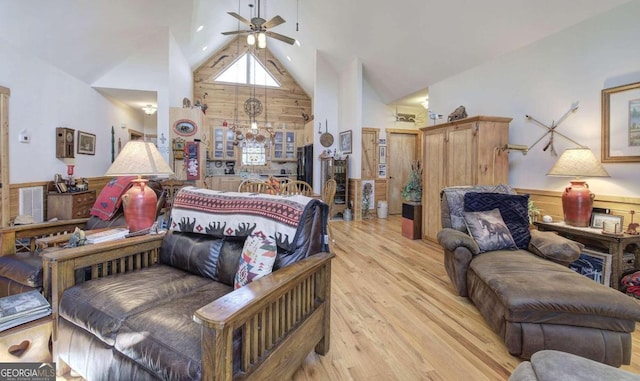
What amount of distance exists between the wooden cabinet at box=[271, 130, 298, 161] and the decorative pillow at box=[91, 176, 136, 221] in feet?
18.4

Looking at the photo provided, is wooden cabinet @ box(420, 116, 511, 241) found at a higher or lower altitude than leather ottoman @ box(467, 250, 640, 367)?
higher

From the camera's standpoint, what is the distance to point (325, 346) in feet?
5.51

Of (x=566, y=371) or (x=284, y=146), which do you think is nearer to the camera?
(x=566, y=371)

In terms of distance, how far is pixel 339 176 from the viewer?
6410 millimetres

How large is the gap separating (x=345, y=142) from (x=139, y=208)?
4927 mm

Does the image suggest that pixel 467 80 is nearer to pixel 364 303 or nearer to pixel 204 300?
pixel 364 303

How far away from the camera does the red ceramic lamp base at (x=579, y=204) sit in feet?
8.62

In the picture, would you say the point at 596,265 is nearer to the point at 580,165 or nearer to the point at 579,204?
the point at 579,204

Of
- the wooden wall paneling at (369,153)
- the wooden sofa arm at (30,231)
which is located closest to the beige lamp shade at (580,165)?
the wooden wall paneling at (369,153)

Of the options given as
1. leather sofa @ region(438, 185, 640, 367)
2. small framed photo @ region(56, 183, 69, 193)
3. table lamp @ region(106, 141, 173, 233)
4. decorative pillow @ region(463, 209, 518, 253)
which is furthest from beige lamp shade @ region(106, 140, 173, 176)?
small framed photo @ region(56, 183, 69, 193)

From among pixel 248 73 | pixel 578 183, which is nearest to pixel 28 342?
pixel 578 183

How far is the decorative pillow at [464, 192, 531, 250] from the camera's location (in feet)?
8.38

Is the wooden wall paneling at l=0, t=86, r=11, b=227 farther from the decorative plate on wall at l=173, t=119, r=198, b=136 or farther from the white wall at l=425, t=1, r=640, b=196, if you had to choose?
the white wall at l=425, t=1, r=640, b=196

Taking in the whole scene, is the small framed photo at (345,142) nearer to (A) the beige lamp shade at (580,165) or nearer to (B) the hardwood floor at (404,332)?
(B) the hardwood floor at (404,332)
